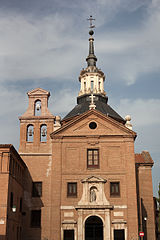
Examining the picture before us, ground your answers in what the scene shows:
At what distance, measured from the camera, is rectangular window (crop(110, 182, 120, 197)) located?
2834 cm

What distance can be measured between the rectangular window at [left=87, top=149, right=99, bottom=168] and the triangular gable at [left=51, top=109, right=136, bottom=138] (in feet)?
5.10

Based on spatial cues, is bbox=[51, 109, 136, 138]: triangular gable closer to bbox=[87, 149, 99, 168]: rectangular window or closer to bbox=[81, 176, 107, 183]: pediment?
bbox=[87, 149, 99, 168]: rectangular window

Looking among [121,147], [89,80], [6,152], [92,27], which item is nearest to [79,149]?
[121,147]

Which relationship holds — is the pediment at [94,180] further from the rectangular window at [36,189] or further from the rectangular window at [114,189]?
the rectangular window at [36,189]

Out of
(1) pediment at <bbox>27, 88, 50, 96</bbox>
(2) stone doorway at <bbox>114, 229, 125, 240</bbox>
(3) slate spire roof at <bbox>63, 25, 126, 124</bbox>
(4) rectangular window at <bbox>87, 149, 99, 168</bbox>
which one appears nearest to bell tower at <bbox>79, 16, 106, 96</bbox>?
(3) slate spire roof at <bbox>63, 25, 126, 124</bbox>

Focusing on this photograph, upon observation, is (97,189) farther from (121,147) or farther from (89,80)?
(89,80)

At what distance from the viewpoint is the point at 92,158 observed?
2942 cm

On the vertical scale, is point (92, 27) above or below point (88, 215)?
above

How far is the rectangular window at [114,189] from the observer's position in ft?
93.0

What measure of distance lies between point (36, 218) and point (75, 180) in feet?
15.3

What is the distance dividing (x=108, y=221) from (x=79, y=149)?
6.69m

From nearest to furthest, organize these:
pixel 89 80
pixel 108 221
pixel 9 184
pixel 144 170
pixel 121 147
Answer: pixel 9 184, pixel 108 221, pixel 121 147, pixel 144 170, pixel 89 80

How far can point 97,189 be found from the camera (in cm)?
2833

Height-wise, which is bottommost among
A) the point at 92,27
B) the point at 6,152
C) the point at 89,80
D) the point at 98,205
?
the point at 98,205
